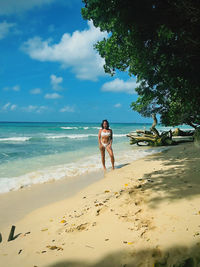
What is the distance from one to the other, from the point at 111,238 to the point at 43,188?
3.86 meters

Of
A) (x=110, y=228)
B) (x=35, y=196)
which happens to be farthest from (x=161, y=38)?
(x=35, y=196)

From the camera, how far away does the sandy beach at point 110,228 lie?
2.23 meters

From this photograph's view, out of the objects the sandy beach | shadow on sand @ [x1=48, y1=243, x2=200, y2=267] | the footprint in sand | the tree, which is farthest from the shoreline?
the tree

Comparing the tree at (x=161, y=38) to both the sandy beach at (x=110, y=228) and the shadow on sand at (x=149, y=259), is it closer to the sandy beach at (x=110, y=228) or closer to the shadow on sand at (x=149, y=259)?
the sandy beach at (x=110, y=228)

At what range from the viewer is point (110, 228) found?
9.46 feet

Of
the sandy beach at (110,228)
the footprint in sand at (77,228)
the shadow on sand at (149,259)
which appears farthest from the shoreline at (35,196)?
the shadow on sand at (149,259)

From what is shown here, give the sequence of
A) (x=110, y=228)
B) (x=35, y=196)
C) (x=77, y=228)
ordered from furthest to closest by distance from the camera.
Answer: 1. (x=35, y=196)
2. (x=77, y=228)
3. (x=110, y=228)

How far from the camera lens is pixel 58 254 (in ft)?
7.88

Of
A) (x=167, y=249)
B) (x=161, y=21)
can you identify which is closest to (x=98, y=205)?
(x=167, y=249)

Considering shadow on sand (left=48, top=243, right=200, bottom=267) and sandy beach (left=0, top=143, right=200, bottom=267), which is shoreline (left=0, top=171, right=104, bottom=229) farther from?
shadow on sand (left=48, top=243, right=200, bottom=267)

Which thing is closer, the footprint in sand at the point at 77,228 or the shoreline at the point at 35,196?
the footprint in sand at the point at 77,228

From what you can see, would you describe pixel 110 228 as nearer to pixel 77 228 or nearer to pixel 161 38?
pixel 77 228

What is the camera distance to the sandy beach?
87.6 inches

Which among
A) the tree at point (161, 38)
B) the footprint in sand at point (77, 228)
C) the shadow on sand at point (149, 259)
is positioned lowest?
the footprint in sand at point (77, 228)
